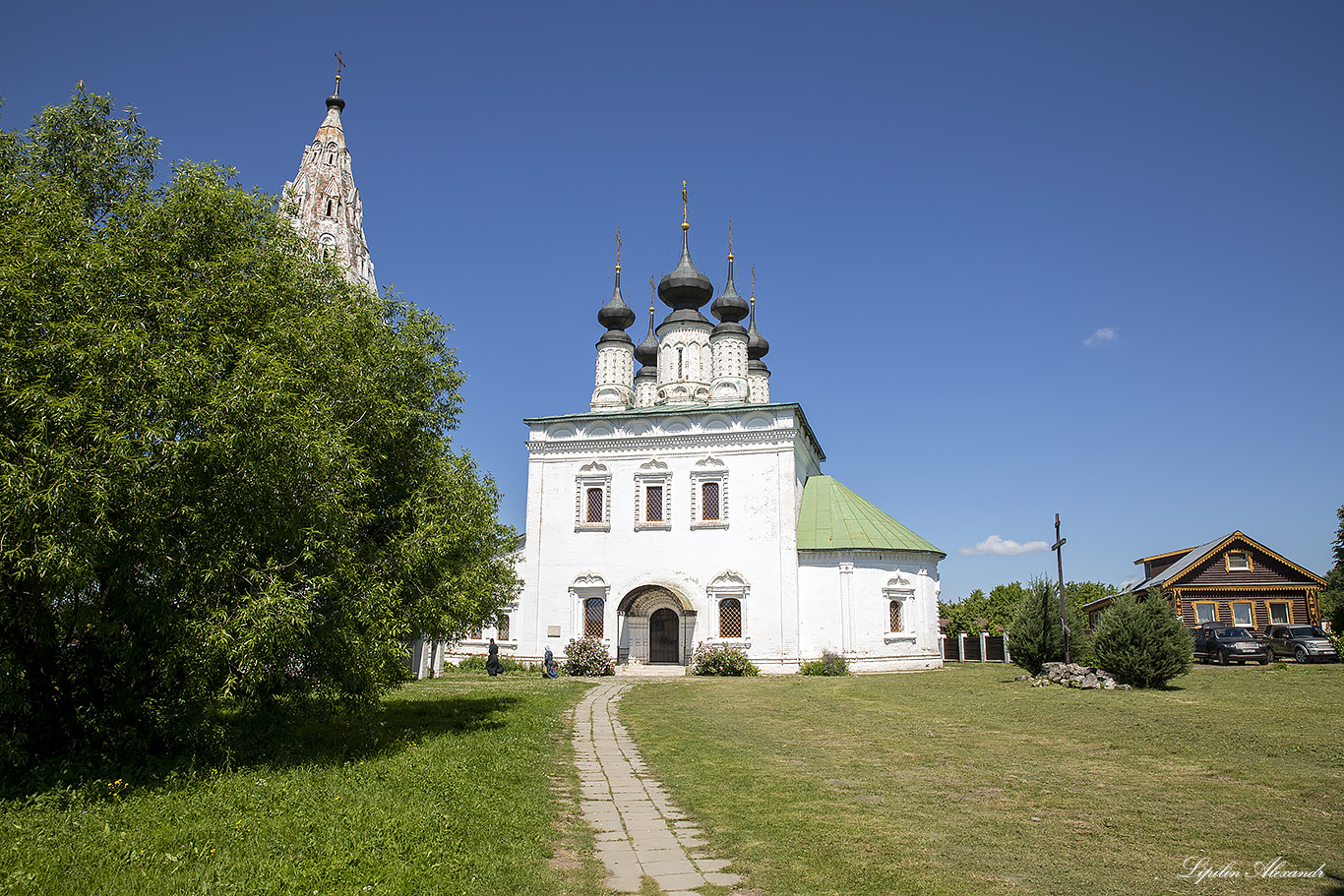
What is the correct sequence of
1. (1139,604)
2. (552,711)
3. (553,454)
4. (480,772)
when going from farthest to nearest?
(553,454) → (1139,604) → (552,711) → (480,772)

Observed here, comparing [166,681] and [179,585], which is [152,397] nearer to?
[179,585]

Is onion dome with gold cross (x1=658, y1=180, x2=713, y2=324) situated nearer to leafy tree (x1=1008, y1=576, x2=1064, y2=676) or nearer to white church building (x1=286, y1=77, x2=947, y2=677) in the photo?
white church building (x1=286, y1=77, x2=947, y2=677)

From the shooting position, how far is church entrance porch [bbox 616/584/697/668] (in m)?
29.6

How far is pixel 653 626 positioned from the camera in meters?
30.3

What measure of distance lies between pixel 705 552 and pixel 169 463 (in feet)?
76.2

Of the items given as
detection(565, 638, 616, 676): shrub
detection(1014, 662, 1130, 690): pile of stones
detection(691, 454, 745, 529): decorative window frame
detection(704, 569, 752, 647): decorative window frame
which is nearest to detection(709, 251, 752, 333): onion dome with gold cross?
detection(691, 454, 745, 529): decorative window frame

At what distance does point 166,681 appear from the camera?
9.20 m

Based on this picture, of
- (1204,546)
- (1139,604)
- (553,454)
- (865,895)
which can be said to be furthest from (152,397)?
(1204,546)

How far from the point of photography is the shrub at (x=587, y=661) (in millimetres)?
26922

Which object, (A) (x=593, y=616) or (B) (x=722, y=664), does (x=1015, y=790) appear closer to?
(B) (x=722, y=664)

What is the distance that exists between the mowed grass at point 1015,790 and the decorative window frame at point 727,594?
12278 millimetres

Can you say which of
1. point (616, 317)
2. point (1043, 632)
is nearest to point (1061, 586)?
point (1043, 632)

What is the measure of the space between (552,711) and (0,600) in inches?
382

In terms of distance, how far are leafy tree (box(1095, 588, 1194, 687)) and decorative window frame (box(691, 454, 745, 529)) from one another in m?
13.9
